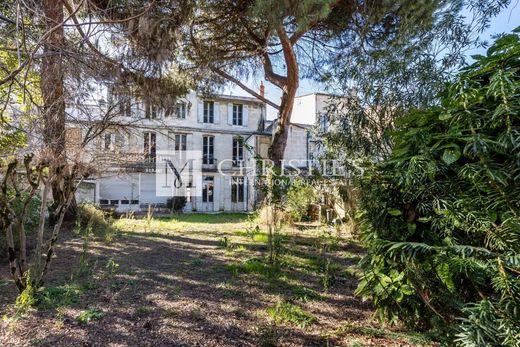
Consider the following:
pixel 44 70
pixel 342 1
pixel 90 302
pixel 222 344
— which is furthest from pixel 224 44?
pixel 222 344

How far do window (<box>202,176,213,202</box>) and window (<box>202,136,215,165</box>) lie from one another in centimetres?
104

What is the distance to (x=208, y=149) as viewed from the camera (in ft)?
74.2

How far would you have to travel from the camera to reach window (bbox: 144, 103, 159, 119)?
19.3 feet

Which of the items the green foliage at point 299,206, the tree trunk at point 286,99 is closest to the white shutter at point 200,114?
the tree trunk at point 286,99

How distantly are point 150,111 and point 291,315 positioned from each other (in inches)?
176

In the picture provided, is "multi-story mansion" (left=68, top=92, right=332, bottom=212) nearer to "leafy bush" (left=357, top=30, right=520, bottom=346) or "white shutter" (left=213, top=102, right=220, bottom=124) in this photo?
"white shutter" (left=213, top=102, right=220, bottom=124)

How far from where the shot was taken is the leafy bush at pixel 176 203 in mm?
20047

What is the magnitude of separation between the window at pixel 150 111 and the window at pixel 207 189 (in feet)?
52.3

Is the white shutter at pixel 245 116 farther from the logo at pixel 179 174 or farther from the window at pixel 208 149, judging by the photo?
the logo at pixel 179 174

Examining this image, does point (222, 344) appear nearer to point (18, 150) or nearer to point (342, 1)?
point (18, 150)

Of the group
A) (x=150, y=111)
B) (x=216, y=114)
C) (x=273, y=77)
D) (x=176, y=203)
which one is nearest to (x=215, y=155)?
(x=216, y=114)

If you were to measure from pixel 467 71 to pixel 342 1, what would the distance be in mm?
5475

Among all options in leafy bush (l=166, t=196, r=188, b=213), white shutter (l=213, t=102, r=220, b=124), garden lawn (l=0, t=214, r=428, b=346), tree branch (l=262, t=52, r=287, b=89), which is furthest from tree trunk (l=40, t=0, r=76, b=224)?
white shutter (l=213, t=102, r=220, b=124)

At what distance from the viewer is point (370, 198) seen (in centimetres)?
243
